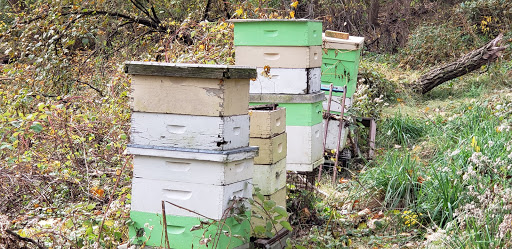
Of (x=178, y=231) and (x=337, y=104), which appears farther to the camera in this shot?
(x=337, y=104)

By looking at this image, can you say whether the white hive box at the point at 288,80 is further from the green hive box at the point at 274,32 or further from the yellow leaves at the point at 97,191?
the yellow leaves at the point at 97,191

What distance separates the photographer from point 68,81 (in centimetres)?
750

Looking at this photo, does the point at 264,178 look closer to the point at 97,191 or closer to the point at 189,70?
the point at 189,70

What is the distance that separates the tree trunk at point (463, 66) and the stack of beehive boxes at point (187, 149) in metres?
7.08

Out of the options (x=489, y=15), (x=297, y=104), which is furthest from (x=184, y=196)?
(x=489, y=15)

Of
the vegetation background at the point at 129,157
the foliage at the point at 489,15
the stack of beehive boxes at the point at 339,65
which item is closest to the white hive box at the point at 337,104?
the stack of beehive boxes at the point at 339,65

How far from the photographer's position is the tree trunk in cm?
931

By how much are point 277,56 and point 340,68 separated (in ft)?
5.72

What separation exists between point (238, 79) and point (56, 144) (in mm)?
2867

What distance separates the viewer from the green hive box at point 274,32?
15.1 ft

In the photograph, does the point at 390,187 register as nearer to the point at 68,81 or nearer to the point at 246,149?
the point at 246,149

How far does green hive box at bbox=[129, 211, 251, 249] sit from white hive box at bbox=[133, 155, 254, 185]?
20 cm

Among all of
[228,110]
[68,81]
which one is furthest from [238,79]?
[68,81]

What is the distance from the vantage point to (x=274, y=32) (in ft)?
15.2
